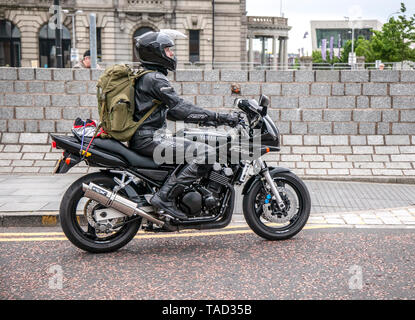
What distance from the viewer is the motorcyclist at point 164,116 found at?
4.69m

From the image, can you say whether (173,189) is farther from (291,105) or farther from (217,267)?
(291,105)

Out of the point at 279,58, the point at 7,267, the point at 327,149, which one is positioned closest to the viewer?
the point at 7,267

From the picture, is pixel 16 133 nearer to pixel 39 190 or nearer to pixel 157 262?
pixel 39 190

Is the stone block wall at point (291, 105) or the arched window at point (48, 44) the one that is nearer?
the stone block wall at point (291, 105)

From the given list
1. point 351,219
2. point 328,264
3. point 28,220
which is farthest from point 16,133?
point 328,264

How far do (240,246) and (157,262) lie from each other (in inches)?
35.3

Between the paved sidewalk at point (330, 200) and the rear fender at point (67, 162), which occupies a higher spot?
the rear fender at point (67, 162)

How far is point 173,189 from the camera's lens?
15.8 feet

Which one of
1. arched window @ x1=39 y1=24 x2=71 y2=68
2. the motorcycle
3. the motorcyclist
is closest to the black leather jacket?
the motorcyclist

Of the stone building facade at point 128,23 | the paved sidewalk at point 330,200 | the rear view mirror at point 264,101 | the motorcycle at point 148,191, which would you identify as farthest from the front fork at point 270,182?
the stone building facade at point 128,23

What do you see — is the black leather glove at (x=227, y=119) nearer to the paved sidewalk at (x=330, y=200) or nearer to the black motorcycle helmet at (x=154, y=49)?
the black motorcycle helmet at (x=154, y=49)

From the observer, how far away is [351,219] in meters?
6.27

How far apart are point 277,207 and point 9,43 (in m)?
39.4

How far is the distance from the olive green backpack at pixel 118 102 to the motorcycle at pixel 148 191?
0.16m
